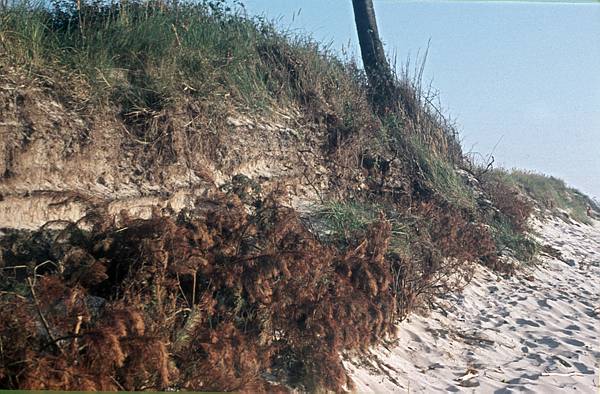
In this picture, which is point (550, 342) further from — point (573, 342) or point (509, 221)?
point (509, 221)

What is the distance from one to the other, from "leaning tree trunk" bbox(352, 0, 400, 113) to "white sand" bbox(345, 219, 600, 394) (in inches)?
145

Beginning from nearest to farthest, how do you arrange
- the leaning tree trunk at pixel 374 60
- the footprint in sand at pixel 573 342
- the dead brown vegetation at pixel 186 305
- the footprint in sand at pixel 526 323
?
the dead brown vegetation at pixel 186 305
the footprint in sand at pixel 573 342
the footprint in sand at pixel 526 323
the leaning tree trunk at pixel 374 60

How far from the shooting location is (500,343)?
331 inches

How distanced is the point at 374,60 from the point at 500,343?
6942 millimetres

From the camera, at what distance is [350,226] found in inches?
352

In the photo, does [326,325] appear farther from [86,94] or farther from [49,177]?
[86,94]

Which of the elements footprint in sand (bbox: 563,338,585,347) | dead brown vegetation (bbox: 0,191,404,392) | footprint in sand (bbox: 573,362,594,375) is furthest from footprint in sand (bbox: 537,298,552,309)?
dead brown vegetation (bbox: 0,191,404,392)

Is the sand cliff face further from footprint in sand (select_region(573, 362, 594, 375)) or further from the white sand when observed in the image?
footprint in sand (select_region(573, 362, 594, 375))

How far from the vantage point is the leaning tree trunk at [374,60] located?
1323 cm

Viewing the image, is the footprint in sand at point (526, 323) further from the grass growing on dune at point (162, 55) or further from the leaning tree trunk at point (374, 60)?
the leaning tree trunk at point (374, 60)

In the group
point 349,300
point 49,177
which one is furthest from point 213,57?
point 349,300

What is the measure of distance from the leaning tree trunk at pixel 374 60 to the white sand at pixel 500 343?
12.1 ft

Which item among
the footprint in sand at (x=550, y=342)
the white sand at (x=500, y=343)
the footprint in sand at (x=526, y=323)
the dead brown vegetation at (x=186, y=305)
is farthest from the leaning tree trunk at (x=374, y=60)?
the dead brown vegetation at (x=186, y=305)

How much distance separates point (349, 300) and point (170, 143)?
288 cm
